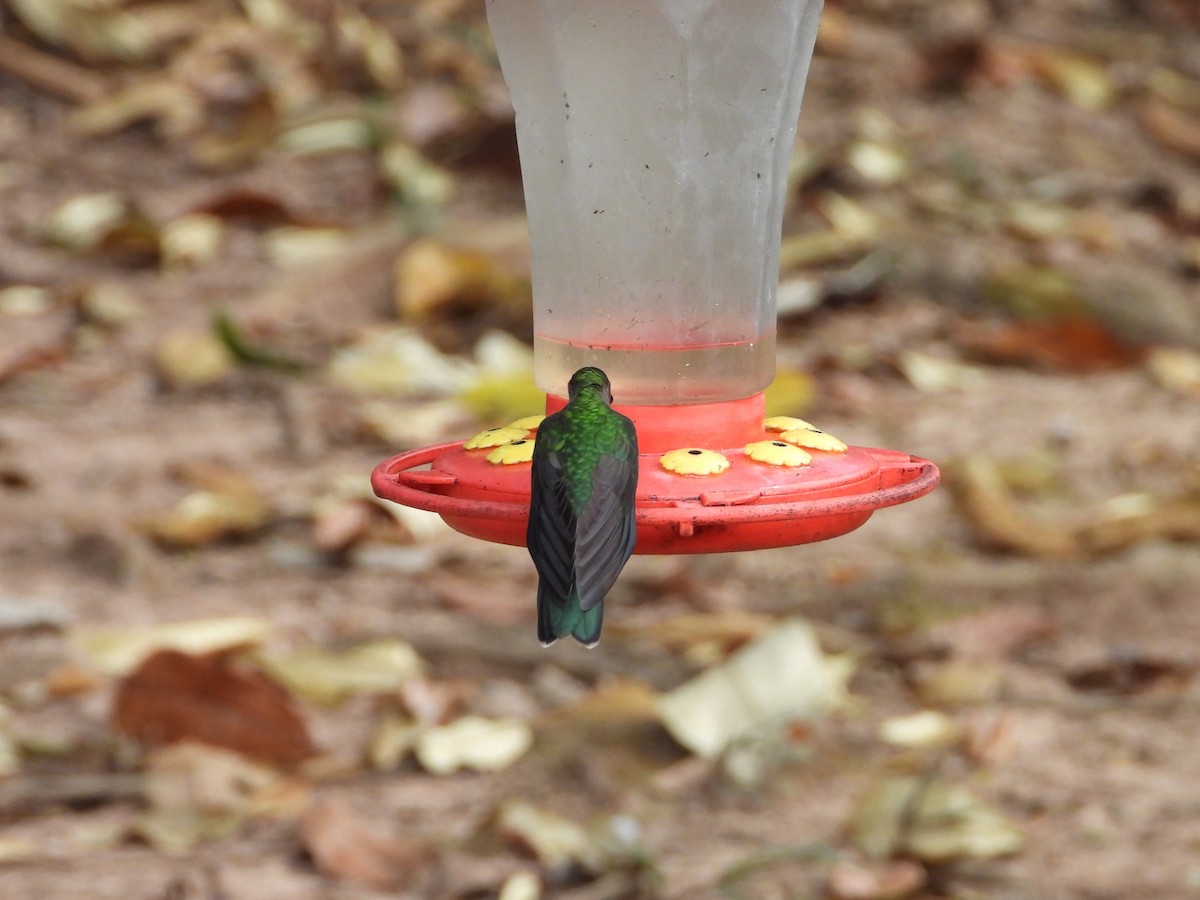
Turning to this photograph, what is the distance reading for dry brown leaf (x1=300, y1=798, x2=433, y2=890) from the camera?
2.68 m

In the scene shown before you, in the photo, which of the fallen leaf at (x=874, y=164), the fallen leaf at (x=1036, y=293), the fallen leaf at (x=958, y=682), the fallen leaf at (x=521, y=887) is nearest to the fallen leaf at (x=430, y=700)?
the fallen leaf at (x=521, y=887)

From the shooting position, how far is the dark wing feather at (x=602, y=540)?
4.75 ft

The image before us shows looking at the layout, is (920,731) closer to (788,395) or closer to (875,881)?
(875,881)

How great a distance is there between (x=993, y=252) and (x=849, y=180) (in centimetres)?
64

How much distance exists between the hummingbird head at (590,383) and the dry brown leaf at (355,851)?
1.33 m

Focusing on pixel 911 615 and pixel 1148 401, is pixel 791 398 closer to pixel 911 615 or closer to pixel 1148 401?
pixel 911 615

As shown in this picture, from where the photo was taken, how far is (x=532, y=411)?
4.33 meters

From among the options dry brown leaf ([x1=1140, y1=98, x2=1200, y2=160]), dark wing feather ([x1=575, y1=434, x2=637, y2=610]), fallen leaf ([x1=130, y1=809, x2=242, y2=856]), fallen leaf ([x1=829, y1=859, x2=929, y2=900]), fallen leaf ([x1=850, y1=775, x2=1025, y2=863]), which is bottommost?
fallen leaf ([x1=829, y1=859, x2=929, y2=900])

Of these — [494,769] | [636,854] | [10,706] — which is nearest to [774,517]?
[636,854]

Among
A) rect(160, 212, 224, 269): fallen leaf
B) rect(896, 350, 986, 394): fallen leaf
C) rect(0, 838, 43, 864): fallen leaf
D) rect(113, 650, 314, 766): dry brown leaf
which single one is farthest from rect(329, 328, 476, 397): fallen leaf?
rect(0, 838, 43, 864): fallen leaf

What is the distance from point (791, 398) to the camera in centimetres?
433

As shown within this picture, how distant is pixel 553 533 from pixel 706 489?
155 millimetres

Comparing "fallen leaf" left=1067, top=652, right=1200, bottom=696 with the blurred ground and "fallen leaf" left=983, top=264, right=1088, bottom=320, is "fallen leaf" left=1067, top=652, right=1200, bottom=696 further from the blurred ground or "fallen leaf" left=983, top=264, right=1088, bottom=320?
"fallen leaf" left=983, top=264, right=1088, bottom=320

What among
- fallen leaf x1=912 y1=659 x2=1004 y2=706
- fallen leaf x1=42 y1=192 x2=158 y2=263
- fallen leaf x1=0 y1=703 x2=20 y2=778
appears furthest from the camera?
fallen leaf x1=42 y1=192 x2=158 y2=263
